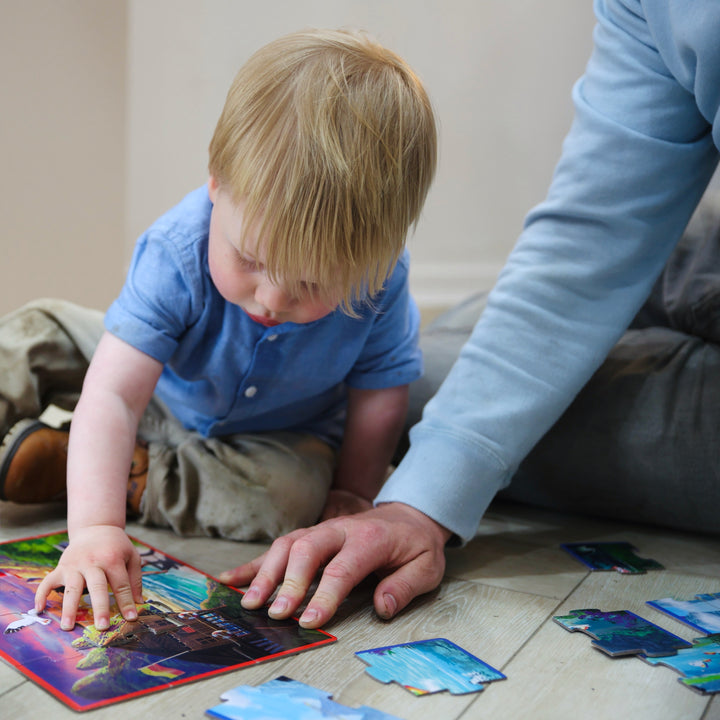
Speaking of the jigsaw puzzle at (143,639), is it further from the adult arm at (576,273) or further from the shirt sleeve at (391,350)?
the shirt sleeve at (391,350)

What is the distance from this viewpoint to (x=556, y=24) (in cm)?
243

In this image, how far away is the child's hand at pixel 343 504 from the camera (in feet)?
3.45

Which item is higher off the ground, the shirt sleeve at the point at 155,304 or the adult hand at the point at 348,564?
the shirt sleeve at the point at 155,304

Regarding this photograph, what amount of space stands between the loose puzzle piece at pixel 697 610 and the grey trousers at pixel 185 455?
42 centimetres

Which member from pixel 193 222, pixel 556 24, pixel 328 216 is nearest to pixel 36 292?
pixel 193 222

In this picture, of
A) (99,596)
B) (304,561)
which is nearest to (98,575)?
(99,596)

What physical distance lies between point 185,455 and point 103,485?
249 mm

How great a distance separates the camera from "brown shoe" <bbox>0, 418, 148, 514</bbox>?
96 cm

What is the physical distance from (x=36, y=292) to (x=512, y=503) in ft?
3.95

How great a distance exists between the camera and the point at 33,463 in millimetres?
967

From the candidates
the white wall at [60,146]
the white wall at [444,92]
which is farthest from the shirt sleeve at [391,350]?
the white wall at [444,92]

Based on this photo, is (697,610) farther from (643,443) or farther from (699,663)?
(643,443)

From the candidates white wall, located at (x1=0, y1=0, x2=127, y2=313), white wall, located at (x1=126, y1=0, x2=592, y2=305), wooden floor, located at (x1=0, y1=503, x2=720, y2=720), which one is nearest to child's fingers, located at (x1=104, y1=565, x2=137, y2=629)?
wooden floor, located at (x1=0, y1=503, x2=720, y2=720)

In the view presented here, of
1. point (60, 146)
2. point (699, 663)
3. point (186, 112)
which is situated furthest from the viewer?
point (186, 112)
